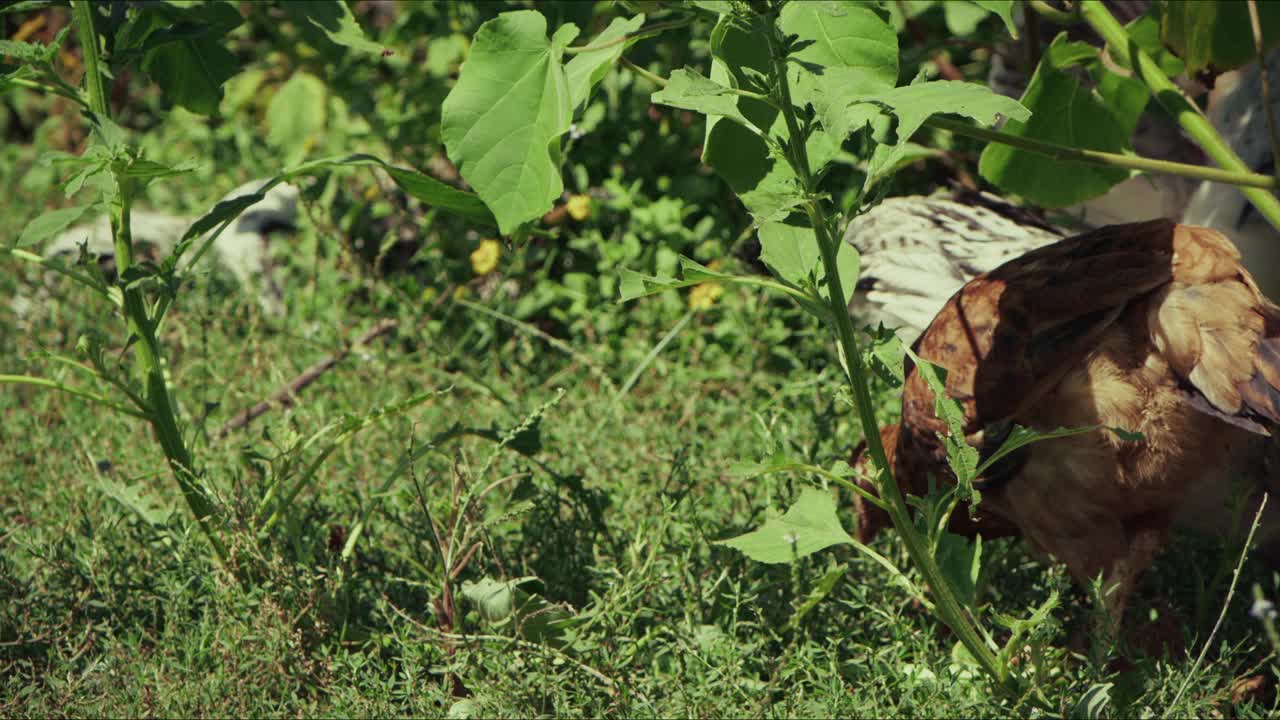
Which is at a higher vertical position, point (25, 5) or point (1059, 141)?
point (25, 5)

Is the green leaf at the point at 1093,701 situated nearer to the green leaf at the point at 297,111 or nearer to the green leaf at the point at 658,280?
the green leaf at the point at 658,280

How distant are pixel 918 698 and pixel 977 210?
4.54 ft

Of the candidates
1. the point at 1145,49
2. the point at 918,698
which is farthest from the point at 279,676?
the point at 1145,49

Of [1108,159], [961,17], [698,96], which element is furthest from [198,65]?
[961,17]

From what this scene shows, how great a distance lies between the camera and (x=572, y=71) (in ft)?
5.42

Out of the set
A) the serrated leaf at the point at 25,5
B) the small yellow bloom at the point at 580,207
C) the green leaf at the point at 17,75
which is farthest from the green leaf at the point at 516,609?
the small yellow bloom at the point at 580,207

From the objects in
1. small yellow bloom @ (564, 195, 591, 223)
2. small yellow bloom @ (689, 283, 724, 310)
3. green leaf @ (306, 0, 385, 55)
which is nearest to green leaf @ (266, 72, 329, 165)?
small yellow bloom @ (564, 195, 591, 223)

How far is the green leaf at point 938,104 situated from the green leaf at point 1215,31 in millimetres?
816

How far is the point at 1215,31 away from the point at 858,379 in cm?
100

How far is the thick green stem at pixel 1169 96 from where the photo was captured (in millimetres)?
2105

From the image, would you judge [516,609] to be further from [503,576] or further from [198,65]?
[198,65]

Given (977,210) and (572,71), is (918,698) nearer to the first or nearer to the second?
(572,71)

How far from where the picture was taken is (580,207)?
11.8ft

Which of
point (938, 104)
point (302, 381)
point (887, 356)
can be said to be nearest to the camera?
point (938, 104)
